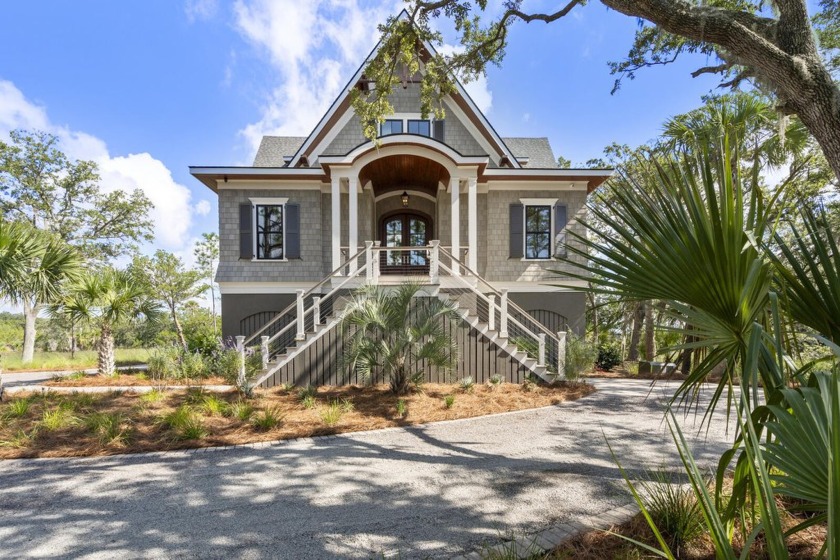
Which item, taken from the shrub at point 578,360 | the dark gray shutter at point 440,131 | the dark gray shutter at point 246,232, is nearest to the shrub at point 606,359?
the shrub at point 578,360

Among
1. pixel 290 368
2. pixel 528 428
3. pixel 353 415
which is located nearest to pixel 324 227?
pixel 290 368

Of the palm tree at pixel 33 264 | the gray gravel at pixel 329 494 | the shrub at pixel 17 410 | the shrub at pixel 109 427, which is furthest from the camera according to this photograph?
the palm tree at pixel 33 264

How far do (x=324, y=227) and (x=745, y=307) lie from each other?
11321mm

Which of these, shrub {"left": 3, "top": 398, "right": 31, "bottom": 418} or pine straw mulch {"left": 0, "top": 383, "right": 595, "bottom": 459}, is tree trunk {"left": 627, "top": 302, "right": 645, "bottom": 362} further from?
shrub {"left": 3, "top": 398, "right": 31, "bottom": 418}

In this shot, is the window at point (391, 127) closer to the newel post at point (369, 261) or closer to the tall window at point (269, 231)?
the tall window at point (269, 231)

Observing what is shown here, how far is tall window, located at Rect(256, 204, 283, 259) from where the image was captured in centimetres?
1187

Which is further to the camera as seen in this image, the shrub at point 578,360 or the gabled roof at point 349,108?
the gabled roof at point 349,108

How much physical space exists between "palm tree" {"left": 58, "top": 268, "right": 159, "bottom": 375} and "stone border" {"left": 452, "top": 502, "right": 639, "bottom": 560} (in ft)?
35.2

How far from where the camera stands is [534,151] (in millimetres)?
15367

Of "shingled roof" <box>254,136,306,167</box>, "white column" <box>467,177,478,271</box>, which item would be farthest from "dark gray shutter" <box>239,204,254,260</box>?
"white column" <box>467,177,478,271</box>

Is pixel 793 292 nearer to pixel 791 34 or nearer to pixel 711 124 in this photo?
pixel 791 34

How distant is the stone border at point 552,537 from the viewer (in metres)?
2.66

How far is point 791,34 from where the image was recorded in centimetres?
397

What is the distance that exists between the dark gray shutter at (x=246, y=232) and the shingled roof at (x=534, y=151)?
9.83 metres
